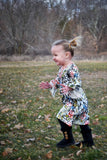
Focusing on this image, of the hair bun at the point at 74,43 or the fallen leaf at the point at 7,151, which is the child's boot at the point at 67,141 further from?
the hair bun at the point at 74,43

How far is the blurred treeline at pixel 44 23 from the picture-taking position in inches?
1006

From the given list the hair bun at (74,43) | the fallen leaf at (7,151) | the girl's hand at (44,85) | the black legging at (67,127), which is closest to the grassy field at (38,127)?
the fallen leaf at (7,151)

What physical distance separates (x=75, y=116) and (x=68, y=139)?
524 millimetres

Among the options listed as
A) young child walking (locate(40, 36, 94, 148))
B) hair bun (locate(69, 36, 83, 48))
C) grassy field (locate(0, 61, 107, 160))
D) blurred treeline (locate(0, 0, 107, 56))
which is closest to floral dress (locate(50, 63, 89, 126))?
young child walking (locate(40, 36, 94, 148))

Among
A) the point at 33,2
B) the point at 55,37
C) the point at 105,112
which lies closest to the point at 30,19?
the point at 33,2

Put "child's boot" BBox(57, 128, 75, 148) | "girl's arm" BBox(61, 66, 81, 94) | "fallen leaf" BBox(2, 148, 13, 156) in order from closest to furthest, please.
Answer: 1. "girl's arm" BBox(61, 66, 81, 94)
2. "fallen leaf" BBox(2, 148, 13, 156)
3. "child's boot" BBox(57, 128, 75, 148)

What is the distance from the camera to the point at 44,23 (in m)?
28.2

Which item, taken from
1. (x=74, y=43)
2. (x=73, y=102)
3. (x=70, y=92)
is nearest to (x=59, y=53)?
(x=74, y=43)

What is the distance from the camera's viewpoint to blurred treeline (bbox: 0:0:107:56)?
83.8 feet

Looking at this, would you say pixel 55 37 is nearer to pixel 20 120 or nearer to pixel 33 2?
pixel 33 2

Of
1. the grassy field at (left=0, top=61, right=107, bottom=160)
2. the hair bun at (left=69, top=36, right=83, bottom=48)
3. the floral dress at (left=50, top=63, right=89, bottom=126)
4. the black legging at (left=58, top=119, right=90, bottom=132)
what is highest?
the hair bun at (left=69, top=36, right=83, bottom=48)

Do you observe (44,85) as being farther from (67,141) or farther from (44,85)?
(67,141)

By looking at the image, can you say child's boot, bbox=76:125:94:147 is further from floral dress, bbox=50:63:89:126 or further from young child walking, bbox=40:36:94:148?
floral dress, bbox=50:63:89:126

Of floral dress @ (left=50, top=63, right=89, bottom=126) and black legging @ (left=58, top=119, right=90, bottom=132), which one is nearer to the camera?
floral dress @ (left=50, top=63, right=89, bottom=126)
